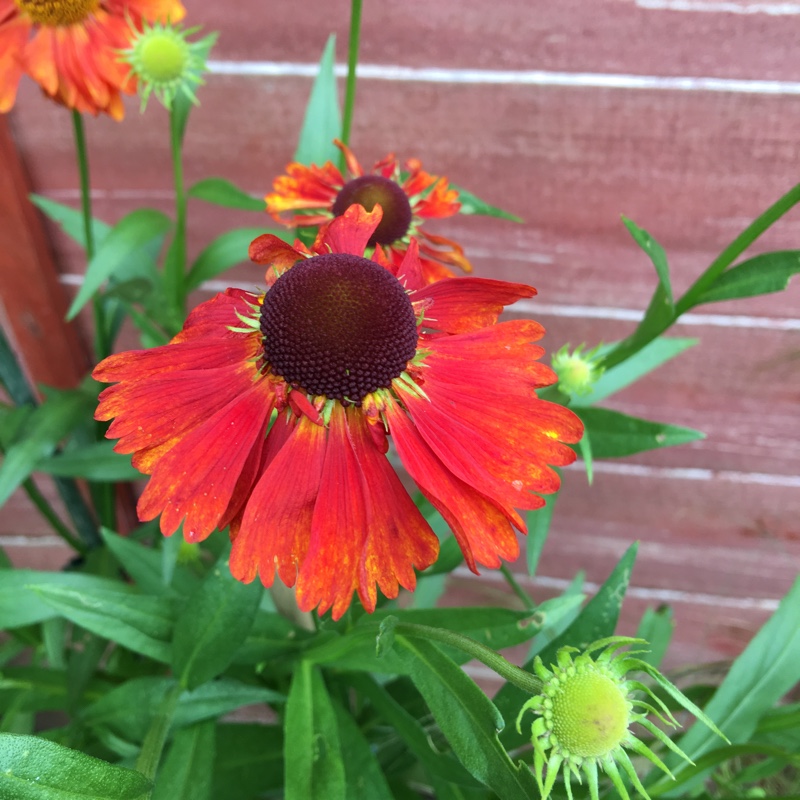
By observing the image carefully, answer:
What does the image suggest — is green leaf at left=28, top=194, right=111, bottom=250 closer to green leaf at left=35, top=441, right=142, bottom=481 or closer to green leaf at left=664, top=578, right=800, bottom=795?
green leaf at left=35, top=441, right=142, bottom=481

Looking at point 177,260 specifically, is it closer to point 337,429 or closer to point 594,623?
point 337,429

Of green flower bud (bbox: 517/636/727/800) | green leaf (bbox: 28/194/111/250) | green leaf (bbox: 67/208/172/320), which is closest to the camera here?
green flower bud (bbox: 517/636/727/800)

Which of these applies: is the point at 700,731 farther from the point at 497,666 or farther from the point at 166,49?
the point at 166,49

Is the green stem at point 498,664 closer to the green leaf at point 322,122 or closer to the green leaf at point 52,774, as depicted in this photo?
the green leaf at point 52,774

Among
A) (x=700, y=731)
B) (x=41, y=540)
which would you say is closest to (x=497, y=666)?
(x=700, y=731)

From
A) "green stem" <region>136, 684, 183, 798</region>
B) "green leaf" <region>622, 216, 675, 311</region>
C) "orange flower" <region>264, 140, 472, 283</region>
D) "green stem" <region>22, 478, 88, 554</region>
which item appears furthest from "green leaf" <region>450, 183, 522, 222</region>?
"green stem" <region>22, 478, 88, 554</region>

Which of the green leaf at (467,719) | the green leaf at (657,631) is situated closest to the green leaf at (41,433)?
the green leaf at (467,719)

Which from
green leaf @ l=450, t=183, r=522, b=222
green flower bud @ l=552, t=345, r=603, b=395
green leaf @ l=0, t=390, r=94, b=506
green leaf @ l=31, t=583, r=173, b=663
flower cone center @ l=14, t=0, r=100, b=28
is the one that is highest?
flower cone center @ l=14, t=0, r=100, b=28
